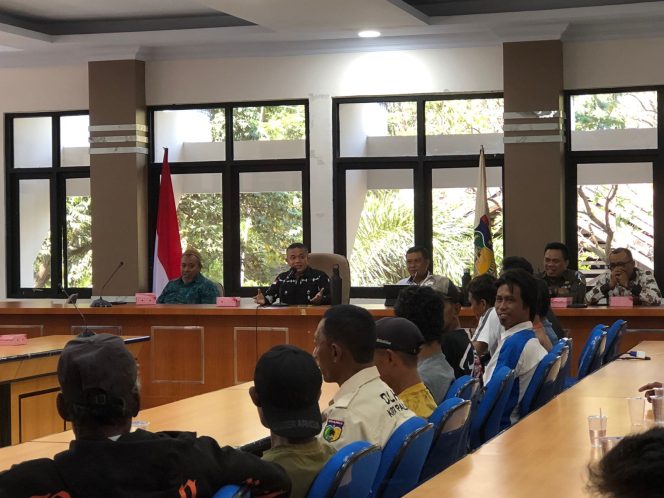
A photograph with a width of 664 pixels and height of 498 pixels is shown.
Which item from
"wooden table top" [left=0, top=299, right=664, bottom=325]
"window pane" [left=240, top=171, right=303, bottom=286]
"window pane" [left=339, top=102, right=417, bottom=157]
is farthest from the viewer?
"window pane" [left=240, top=171, right=303, bottom=286]

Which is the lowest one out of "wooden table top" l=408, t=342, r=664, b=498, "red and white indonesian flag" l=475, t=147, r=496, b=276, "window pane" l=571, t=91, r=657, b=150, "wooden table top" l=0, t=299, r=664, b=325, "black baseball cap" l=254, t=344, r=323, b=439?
"wooden table top" l=408, t=342, r=664, b=498

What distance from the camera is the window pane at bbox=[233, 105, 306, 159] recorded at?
35.9 ft

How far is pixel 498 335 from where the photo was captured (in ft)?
17.3

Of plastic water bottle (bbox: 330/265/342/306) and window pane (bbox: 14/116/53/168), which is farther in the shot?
window pane (bbox: 14/116/53/168)

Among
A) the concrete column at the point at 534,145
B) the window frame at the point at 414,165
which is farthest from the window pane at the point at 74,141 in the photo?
the concrete column at the point at 534,145

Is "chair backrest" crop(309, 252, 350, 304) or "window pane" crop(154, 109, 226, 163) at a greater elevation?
"window pane" crop(154, 109, 226, 163)

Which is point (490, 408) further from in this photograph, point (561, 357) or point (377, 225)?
point (377, 225)

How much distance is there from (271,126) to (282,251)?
4.43ft

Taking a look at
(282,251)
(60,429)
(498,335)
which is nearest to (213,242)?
(282,251)

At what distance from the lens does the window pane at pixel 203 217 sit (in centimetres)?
1130

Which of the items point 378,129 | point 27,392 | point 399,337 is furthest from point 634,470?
point 378,129

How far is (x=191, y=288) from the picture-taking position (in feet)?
31.2

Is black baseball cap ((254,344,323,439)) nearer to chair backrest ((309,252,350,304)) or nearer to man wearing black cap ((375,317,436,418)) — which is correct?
man wearing black cap ((375,317,436,418))

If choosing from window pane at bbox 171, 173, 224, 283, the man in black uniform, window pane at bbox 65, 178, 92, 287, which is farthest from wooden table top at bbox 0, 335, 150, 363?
window pane at bbox 65, 178, 92, 287
